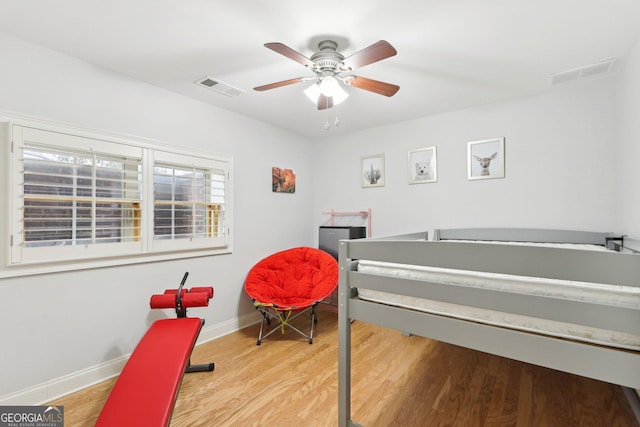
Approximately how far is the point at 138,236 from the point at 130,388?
1.24m

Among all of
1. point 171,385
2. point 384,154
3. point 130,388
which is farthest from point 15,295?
point 384,154

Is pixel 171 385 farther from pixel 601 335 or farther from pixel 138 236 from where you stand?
pixel 601 335

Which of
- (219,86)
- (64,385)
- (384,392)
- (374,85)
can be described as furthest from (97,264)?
(374,85)

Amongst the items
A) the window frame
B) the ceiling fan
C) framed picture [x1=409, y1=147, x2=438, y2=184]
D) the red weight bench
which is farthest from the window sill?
framed picture [x1=409, y1=147, x2=438, y2=184]

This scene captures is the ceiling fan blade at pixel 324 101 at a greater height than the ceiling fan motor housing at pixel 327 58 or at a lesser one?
lesser

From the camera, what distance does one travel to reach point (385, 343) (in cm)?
281

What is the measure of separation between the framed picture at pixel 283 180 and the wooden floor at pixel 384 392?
1.89 metres

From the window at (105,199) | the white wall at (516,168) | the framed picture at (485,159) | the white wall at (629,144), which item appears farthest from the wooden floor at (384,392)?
the framed picture at (485,159)

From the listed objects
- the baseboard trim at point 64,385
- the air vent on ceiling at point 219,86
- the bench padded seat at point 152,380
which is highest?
the air vent on ceiling at point 219,86

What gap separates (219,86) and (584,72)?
3018mm

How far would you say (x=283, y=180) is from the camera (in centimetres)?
382

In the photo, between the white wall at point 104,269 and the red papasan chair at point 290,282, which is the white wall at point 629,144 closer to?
the red papasan chair at point 290,282

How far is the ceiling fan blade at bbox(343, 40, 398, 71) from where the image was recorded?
5.07 ft

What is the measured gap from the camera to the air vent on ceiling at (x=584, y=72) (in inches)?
87.1
